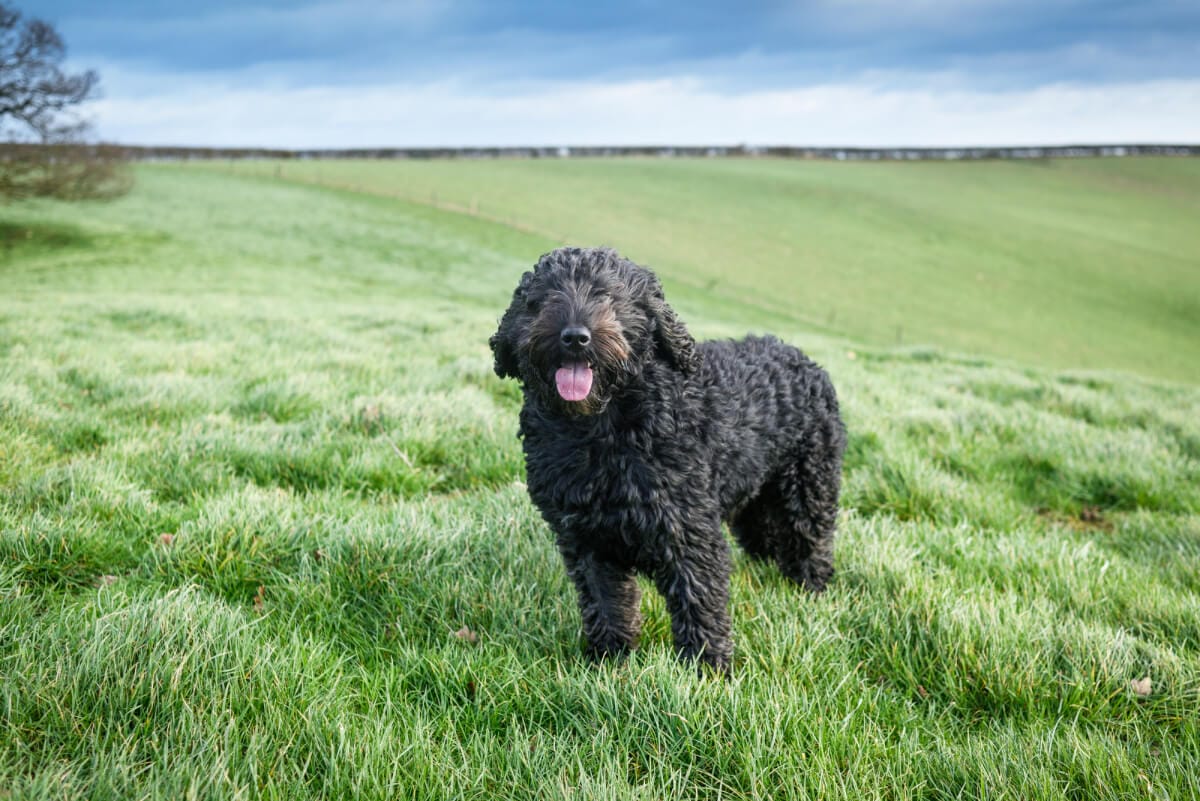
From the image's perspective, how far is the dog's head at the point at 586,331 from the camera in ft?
9.62

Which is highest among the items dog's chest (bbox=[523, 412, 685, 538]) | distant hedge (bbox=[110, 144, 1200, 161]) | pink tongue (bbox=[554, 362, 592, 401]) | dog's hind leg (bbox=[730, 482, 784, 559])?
distant hedge (bbox=[110, 144, 1200, 161])

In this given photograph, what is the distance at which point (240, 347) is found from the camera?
29.3ft

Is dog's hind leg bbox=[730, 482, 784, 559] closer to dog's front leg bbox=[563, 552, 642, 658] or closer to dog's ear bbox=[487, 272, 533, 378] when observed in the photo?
dog's front leg bbox=[563, 552, 642, 658]

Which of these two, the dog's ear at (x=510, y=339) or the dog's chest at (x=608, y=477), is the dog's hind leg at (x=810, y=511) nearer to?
the dog's chest at (x=608, y=477)

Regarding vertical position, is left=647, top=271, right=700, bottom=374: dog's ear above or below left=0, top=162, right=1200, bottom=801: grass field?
above

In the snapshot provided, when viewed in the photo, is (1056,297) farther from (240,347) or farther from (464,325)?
(240,347)

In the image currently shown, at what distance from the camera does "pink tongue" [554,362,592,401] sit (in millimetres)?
2867

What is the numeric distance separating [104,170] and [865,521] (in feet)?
131

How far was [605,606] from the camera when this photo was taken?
3.10 m

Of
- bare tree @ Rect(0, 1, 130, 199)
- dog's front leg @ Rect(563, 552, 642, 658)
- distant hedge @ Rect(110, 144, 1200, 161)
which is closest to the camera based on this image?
dog's front leg @ Rect(563, 552, 642, 658)

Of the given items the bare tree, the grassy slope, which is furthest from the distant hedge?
the bare tree

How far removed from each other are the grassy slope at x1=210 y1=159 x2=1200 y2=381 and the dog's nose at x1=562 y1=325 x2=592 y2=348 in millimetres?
25470

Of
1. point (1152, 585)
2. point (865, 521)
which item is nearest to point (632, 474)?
point (865, 521)

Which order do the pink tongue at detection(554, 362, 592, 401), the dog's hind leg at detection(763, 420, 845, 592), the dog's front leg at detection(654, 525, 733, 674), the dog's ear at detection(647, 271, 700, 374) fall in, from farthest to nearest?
the dog's hind leg at detection(763, 420, 845, 592)
the dog's ear at detection(647, 271, 700, 374)
the dog's front leg at detection(654, 525, 733, 674)
the pink tongue at detection(554, 362, 592, 401)
